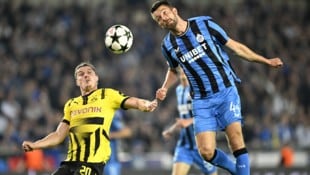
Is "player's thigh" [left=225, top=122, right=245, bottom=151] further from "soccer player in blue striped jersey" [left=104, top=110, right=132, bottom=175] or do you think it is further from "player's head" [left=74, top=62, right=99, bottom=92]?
"soccer player in blue striped jersey" [left=104, top=110, right=132, bottom=175]

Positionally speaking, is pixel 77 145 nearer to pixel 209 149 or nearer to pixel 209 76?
pixel 209 149

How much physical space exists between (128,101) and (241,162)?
1.44 m

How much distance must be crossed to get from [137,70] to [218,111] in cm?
992

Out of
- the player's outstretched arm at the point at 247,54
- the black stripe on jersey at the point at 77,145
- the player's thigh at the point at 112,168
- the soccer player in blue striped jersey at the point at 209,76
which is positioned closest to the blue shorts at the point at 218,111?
the soccer player in blue striped jersey at the point at 209,76

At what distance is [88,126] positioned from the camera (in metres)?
8.60

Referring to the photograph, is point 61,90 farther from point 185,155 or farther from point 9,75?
point 185,155

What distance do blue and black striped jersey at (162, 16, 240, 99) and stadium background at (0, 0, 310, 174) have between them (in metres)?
5.43

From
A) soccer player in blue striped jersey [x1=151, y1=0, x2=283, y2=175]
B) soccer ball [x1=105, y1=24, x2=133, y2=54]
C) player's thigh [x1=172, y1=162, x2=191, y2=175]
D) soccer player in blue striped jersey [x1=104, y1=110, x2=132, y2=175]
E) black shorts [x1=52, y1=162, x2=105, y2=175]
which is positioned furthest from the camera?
soccer player in blue striped jersey [x1=104, y1=110, x2=132, y2=175]

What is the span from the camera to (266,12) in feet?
72.9

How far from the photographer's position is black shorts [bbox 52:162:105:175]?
27.7ft

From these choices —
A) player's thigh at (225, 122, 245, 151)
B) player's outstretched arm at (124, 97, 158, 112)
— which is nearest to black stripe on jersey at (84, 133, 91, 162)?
player's outstretched arm at (124, 97, 158, 112)

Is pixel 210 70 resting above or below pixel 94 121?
above

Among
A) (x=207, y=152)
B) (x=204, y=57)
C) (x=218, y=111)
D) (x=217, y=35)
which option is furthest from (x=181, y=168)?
(x=217, y=35)

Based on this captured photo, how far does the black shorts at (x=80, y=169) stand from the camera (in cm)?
845
